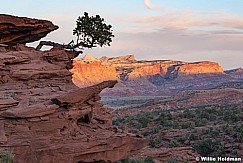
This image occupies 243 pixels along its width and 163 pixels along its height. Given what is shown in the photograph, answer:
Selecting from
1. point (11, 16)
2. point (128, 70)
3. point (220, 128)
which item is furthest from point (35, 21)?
point (128, 70)

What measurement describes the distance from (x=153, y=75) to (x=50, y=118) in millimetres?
143794

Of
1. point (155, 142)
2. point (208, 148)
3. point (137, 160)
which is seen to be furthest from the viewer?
point (155, 142)

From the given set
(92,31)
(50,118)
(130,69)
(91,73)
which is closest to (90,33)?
(92,31)

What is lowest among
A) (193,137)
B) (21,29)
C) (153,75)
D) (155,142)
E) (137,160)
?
(155,142)

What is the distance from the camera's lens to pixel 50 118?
11.7 meters

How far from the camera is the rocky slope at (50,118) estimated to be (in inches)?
435

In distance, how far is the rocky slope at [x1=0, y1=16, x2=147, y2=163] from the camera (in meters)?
11.0

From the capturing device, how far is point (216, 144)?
1008 inches

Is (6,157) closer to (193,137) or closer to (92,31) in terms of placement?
(92,31)

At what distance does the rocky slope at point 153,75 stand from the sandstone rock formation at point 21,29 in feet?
356

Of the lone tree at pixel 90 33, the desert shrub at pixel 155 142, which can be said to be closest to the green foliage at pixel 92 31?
the lone tree at pixel 90 33

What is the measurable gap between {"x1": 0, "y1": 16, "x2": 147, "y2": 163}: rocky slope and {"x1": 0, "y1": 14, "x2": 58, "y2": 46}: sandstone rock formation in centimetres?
225

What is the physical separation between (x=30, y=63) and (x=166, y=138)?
1695 cm

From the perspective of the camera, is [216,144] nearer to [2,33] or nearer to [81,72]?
Answer: [2,33]
